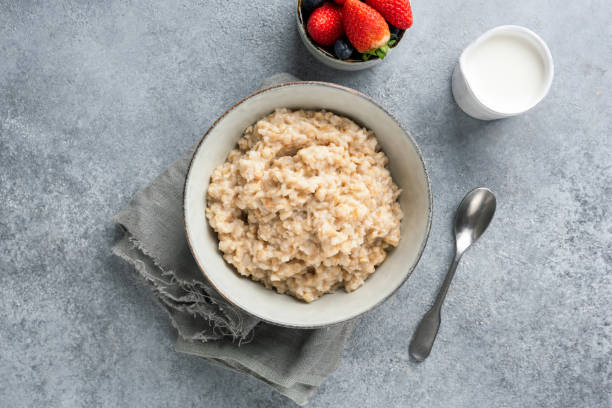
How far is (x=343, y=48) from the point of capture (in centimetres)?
195

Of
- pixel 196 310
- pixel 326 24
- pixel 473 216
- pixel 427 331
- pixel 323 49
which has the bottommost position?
pixel 427 331

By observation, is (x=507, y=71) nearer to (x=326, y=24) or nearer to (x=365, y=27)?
(x=365, y=27)

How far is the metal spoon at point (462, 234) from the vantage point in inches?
86.8

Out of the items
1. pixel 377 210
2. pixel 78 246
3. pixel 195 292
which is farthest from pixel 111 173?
pixel 377 210

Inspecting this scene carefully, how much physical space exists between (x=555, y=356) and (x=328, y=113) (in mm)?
1573

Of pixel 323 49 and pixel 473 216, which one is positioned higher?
pixel 323 49

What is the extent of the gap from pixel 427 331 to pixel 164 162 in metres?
1.43

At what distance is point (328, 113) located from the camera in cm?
191

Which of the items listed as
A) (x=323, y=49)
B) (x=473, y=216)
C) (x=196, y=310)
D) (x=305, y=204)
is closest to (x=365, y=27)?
(x=323, y=49)

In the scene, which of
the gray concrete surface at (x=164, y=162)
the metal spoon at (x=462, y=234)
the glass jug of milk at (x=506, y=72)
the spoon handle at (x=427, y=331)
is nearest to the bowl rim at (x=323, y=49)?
the gray concrete surface at (x=164, y=162)

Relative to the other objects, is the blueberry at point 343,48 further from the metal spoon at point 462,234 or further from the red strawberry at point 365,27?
the metal spoon at point 462,234

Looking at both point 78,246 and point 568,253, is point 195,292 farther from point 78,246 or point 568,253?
point 568,253

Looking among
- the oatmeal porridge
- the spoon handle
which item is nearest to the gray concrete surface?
the spoon handle

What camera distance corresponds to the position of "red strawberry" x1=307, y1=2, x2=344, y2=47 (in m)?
1.96
